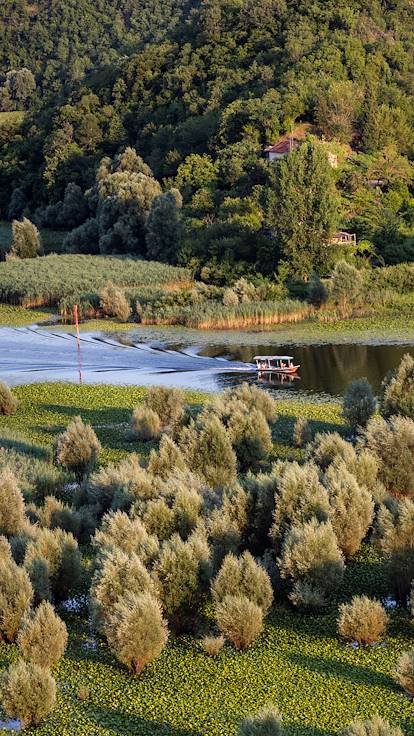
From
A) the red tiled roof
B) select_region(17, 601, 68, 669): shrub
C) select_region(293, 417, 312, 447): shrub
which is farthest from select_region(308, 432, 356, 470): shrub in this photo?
the red tiled roof

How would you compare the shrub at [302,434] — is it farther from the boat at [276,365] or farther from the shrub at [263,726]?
the shrub at [263,726]

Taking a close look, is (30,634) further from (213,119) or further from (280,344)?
(213,119)

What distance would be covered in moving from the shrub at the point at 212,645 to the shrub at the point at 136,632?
0.48 m

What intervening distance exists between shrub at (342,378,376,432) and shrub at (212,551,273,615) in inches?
383

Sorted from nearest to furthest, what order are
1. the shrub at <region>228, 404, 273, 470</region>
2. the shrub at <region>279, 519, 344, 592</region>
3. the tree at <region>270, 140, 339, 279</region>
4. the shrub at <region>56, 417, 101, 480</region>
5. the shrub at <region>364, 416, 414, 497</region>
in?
the shrub at <region>279, 519, 344, 592</region>, the shrub at <region>364, 416, 414, 497</region>, the shrub at <region>56, 417, 101, 480</region>, the shrub at <region>228, 404, 273, 470</region>, the tree at <region>270, 140, 339, 279</region>

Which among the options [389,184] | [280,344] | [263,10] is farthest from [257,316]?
[263,10]

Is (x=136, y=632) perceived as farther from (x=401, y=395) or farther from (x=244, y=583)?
(x=401, y=395)

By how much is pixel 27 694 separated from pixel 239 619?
2.71 m

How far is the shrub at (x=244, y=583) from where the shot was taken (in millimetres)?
11969

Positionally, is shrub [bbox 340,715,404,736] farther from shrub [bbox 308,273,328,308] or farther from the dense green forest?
the dense green forest

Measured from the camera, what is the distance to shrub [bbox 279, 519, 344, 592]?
12.5 meters

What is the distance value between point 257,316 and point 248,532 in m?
29.8

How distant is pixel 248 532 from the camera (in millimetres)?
14320

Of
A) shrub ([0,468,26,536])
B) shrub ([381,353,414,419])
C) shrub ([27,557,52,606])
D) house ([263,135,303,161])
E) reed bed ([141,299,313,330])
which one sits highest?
house ([263,135,303,161])
